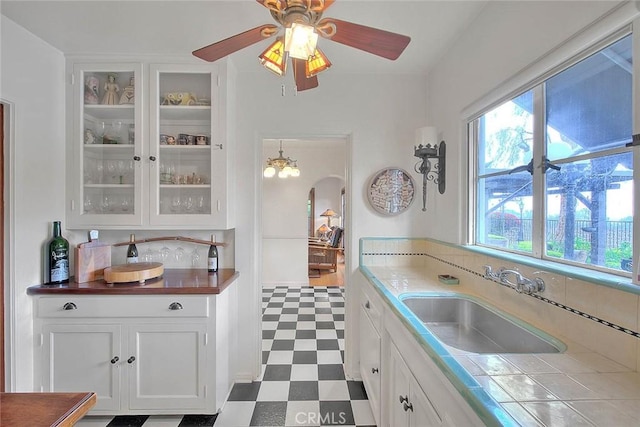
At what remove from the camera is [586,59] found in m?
1.07

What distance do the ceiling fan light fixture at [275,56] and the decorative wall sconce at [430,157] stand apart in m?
1.23

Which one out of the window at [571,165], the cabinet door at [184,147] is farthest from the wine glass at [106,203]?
the window at [571,165]

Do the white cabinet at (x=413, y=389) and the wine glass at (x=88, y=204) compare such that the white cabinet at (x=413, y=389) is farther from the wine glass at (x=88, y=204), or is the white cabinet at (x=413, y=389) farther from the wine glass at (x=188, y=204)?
the wine glass at (x=88, y=204)

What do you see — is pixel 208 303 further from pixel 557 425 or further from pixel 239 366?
pixel 557 425

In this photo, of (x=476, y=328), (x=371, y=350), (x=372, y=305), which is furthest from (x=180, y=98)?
(x=476, y=328)

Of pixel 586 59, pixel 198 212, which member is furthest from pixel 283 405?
pixel 586 59

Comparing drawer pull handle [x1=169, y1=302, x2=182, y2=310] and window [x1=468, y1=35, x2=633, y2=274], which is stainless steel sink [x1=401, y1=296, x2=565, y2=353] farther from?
drawer pull handle [x1=169, y1=302, x2=182, y2=310]

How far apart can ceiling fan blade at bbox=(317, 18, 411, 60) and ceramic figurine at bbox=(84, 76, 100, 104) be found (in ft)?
6.01

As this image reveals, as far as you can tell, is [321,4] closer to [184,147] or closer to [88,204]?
[184,147]

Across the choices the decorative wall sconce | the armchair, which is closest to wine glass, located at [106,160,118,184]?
the decorative wall sconce

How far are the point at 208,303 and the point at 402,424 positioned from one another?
123 cm

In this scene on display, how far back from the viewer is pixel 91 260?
6.27ft

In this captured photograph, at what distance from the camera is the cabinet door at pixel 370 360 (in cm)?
167

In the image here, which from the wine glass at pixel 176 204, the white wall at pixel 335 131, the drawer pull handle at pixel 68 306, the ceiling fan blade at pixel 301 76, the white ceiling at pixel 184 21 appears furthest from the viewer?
the white wall at pixel 335 131
